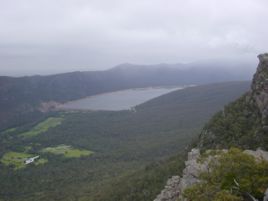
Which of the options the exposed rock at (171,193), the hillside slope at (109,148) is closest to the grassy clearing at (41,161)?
the hillside slope at (109,148)

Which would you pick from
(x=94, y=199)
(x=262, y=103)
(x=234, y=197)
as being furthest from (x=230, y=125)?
(x=234, y=197)

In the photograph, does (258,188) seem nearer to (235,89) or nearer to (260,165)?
(260,165)

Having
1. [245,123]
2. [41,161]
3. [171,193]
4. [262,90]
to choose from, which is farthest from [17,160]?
[171,193]

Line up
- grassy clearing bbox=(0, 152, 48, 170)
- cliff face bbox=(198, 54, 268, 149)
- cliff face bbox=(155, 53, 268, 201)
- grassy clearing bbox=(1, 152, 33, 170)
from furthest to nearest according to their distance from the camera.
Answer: grassy clearing bbox=(1, 152, 33, 170)
grassy clearing bbox=(0, 152, 48, 170)
cliff face bbox=(198, 54, 268, 149)
cliff face bbox=(155, 53, 268, 201)

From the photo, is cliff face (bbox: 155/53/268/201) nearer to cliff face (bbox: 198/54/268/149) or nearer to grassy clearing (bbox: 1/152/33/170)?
cliff face (bbox: 198/54/268/149)

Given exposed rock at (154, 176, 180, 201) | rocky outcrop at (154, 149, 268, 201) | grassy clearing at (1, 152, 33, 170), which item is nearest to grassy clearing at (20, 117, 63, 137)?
grassy clearing at (1, 152, 33, 170)

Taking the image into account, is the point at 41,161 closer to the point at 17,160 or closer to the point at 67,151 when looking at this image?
the point at 17,160
